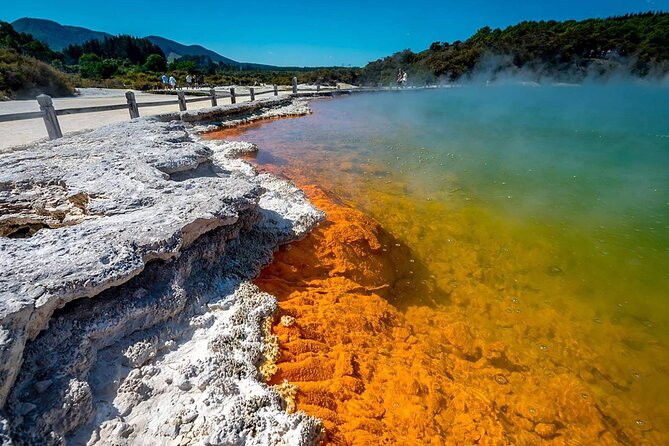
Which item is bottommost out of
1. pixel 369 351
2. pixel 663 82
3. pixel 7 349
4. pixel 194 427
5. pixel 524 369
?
pixel 524 369

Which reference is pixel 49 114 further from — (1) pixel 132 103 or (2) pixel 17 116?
(1) pixel 132 103

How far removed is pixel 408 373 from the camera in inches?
109

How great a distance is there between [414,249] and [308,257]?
1.77 metres

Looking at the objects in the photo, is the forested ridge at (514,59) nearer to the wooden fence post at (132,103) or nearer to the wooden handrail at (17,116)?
the wooden fence post at (132,103)

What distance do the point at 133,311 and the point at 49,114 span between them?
676cm

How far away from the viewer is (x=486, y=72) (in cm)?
4472

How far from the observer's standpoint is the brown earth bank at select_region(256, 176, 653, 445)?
2395 mm

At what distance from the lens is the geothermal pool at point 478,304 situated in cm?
258

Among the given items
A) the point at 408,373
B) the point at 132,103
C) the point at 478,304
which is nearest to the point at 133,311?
the point at 408,373

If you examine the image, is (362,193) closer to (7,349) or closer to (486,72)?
(7,349)

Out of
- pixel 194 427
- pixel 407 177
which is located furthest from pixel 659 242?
pixel 194 427

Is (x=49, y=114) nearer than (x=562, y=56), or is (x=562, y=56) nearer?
(x=49, y=114)

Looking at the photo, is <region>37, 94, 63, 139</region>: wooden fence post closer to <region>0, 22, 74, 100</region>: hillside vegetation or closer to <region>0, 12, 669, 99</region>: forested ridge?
<region>0, 22, 74, 100</region>: hillside vegetation

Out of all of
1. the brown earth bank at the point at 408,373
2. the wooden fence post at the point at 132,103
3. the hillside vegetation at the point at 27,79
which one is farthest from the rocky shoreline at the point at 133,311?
the hillside vegetation at the point at 27,79
